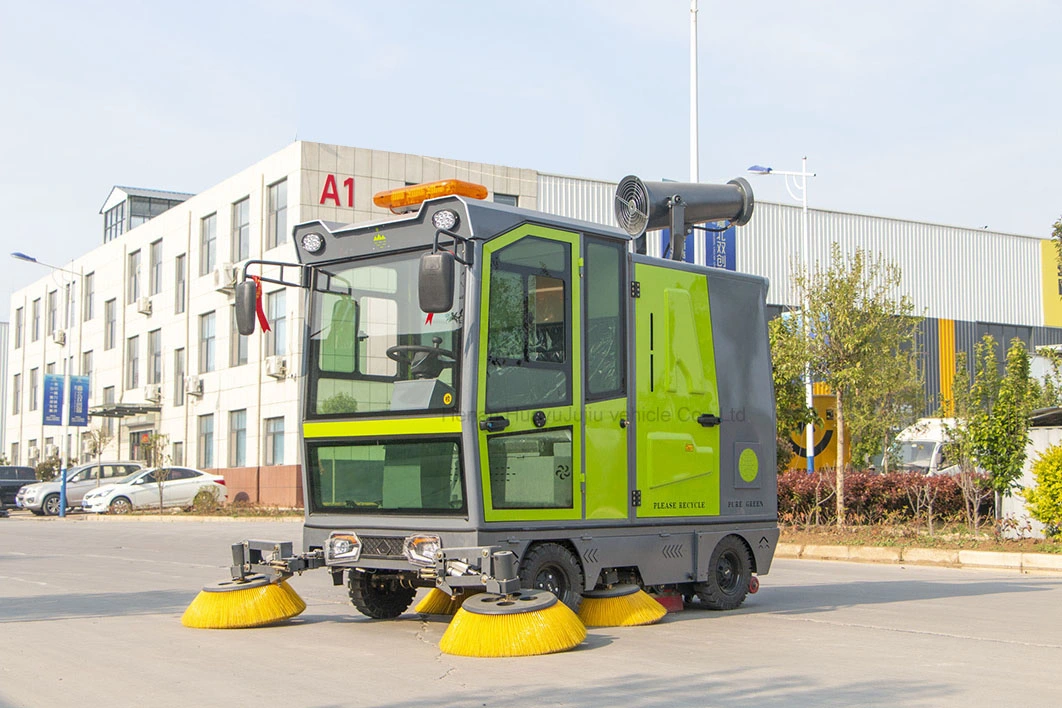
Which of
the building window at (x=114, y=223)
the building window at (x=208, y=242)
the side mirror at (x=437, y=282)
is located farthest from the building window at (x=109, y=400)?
the side mirror at (x=437, y=282)

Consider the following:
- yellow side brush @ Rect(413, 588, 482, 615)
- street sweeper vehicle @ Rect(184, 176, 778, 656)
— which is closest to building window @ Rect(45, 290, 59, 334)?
yellow side brush @ Rect(413, 588, 482, 615)

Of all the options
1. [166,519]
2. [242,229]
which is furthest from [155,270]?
[166,519]

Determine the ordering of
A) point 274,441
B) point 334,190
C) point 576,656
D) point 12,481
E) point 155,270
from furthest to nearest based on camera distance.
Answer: point 155,270
point 12,481
point 274,441
point 334,190
point 576,656

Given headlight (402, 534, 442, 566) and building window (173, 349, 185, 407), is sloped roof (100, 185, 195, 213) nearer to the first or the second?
building window (173, 349, 185, 407)

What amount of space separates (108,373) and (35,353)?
1535cm

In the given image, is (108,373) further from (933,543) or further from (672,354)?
(672,354)

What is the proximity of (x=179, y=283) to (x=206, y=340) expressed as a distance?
11.8ft

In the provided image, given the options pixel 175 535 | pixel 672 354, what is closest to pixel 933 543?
pixel 672 354

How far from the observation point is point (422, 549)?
29.2ft

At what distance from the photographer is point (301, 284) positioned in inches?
390

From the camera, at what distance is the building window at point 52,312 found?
65438mm

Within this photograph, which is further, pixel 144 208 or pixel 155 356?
pixel 144 208

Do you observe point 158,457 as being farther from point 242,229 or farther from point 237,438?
point 242,229

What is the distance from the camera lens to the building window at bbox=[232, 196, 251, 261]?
43.0 m
